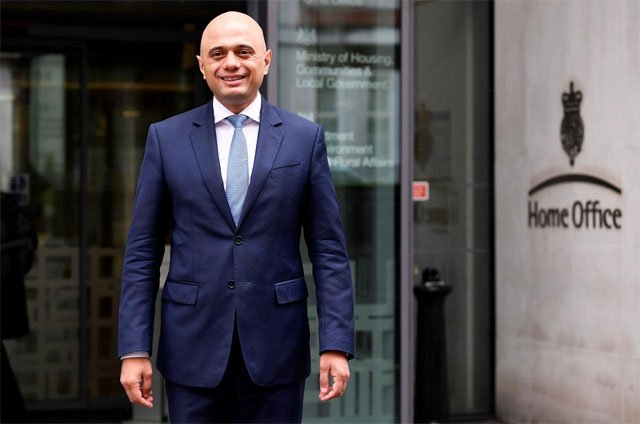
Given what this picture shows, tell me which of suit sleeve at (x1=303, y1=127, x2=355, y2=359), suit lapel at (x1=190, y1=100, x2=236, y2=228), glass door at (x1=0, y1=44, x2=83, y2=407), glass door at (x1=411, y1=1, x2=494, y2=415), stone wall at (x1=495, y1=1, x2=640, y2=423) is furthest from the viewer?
glass door at (x1=0, y1=44, x2=83, y2=407)

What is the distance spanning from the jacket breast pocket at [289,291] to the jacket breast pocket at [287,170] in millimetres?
340

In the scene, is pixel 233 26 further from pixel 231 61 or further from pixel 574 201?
pixel 574 201

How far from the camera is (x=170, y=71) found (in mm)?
9898

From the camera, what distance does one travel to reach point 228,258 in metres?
3.61

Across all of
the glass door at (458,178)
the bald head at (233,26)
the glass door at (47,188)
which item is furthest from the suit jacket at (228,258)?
the glass door at (47,188)

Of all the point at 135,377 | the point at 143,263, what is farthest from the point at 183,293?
the point at 135,377

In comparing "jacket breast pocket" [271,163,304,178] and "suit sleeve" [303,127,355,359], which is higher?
"jacket breast pocket" [271,163,304,178]

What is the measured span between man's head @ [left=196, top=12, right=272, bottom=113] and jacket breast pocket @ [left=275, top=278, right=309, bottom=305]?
0.59 metres

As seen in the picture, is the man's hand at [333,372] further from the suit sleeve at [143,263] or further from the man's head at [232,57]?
the man's head at [232,57]

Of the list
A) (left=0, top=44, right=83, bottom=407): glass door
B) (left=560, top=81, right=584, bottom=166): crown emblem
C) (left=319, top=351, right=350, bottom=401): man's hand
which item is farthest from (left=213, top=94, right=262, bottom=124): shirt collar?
(left=0, top=44, right=83, bottom=407): glass door

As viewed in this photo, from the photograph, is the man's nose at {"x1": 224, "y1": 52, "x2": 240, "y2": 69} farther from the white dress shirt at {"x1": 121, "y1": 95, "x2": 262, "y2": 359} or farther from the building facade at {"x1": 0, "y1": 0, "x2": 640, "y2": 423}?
the building facade at {"x1": 0, "y1": 0, "x2": 640, "y2": 423}

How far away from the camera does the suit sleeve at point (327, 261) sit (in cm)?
371

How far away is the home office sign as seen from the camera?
23.4 feet

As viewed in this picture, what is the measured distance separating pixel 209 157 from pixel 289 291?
19.4 inches
